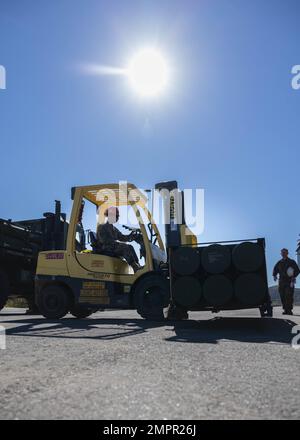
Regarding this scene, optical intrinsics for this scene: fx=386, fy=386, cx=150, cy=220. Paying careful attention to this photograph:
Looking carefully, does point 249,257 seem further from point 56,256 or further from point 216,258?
point 56,256

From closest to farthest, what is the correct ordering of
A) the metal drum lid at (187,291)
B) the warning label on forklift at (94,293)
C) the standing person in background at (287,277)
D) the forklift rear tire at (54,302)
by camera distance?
the metal drum lid at (187,291)
the warning label on forklift at (94,293)
the forklift rear tire at (54,302)
the standing person in background at (287,277)

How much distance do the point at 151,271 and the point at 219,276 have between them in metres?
1.92

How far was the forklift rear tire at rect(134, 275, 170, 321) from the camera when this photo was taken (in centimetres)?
770

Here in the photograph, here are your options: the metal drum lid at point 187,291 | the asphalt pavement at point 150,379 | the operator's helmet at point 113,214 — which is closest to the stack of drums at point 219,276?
the metal drum lid at point 187,291

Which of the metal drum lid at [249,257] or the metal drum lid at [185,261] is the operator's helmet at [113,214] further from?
the metal drum lid at [249,257]

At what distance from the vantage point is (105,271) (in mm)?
8172

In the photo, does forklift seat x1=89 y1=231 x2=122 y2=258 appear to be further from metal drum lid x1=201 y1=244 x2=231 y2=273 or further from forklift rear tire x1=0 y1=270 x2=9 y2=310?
forklift rear tire x1=0 y1=270 x2=9 y2=310

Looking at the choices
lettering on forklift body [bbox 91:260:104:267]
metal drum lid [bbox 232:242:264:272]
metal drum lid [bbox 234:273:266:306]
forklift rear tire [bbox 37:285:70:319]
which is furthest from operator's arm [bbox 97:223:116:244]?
metal drum lid [bbox 234:273:266:306]

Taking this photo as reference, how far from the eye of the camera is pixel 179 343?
4348 millimetres

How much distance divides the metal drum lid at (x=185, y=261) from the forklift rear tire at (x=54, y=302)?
2.98m

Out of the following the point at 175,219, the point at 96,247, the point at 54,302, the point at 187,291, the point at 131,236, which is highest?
the point at 175,219

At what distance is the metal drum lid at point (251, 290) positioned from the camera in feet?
20.4

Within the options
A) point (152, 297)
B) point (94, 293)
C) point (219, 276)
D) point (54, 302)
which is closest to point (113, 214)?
point (94, 293)
